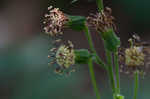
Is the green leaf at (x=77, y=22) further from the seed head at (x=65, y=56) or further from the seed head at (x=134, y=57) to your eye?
the seed head at (x=134, y=57)

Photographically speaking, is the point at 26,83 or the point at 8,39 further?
the point at 8,39

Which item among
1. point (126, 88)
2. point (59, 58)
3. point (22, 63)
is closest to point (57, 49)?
point (59, 58)

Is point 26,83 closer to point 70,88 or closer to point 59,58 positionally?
point 70,88

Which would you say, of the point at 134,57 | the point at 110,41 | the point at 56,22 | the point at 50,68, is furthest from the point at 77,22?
the point at 50,68

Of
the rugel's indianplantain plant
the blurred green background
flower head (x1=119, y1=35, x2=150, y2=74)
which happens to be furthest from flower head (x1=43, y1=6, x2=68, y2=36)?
the blurred green background

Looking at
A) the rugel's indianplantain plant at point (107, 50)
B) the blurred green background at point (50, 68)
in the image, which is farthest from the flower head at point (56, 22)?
the blurred green background at point (50, 68)

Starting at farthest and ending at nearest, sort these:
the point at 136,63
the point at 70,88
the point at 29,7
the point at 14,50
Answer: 1. the point at 29,7
2. the point at 14,50
3. the point at 70,88
4. the point at 136,63

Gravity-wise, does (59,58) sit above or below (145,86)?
above
